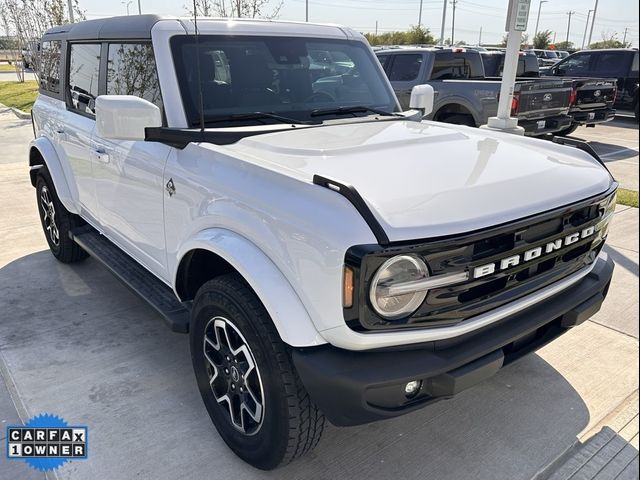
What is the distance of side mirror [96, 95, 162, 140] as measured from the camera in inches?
103

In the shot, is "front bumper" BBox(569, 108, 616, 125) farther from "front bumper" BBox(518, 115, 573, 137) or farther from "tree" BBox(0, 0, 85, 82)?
"tree" BBox(0, 0, 85, 82)

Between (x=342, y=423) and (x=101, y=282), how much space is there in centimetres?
312

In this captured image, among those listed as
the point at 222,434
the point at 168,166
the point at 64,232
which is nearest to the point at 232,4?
the point at 64,232

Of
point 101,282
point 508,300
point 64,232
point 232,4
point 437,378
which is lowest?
point 101,282

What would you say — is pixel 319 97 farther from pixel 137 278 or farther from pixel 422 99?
pixel 137 278

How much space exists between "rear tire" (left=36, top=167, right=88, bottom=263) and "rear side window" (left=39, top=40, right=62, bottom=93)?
2.41 feet

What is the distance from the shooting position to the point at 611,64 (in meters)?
15.2

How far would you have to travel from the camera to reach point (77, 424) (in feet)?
9.11

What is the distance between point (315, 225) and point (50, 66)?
12.8ft

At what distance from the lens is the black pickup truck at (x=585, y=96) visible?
10.5 m

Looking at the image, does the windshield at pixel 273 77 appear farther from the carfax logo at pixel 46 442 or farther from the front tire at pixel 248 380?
the carfax logo at pixel 46 442

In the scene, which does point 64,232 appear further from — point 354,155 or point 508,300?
point 508,300

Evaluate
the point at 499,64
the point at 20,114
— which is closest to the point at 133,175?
the point at 499,64

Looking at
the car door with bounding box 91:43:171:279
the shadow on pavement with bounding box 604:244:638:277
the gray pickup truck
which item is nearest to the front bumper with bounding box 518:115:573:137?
the gray pickup truck
